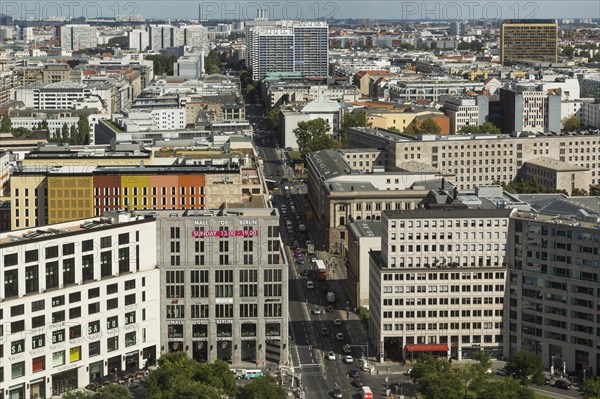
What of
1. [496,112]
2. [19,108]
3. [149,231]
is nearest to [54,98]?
[19,108]

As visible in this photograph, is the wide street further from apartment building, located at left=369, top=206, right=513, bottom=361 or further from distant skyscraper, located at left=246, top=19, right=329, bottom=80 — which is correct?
distant skyscraper, located at left=246, top=19, right=329, bottom=80

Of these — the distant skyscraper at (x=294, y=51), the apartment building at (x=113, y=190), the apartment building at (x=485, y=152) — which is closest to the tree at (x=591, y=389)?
the apartment building at (x=113, y=190)

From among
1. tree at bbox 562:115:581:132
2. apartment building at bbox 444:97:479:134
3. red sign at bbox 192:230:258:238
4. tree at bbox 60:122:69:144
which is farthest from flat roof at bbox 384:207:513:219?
tree at bbox 562:115:581:132

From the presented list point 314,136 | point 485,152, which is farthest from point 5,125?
point 485,152

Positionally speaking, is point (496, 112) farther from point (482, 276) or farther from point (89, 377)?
point (89, 377)

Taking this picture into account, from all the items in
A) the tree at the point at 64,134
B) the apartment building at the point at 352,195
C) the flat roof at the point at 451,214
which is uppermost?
the tree at the point at 64,134

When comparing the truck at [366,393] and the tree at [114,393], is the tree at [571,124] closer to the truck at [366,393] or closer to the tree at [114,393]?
the truck at [366,393]

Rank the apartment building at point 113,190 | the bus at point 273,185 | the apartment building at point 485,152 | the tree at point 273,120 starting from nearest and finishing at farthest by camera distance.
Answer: the apartment building at point 113,190 → the apartment building at point 485,152 → the bus at point 273,185 → the tree at point 273,120
